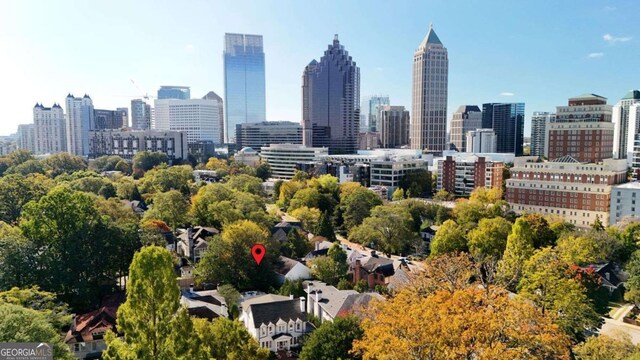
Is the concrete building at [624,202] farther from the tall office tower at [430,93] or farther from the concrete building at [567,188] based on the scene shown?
the tall office tower at [430,93]

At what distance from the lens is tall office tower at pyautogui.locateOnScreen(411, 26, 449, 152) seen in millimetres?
108062

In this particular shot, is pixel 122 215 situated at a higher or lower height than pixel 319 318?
higher

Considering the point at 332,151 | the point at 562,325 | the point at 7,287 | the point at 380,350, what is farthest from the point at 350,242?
the point at 332,151

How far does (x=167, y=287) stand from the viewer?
13.7 meters

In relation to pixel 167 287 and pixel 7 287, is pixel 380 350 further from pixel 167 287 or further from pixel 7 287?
pixel 7 287

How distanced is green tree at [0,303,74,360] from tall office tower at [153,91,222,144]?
5319 inches

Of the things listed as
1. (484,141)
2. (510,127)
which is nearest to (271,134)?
(484,141)

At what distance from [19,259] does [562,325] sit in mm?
26637

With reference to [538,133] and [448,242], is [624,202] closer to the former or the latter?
[448,242]

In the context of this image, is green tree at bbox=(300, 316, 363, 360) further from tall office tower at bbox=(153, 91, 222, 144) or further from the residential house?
tall office tower at bbox=(153, 91, 222, 144)

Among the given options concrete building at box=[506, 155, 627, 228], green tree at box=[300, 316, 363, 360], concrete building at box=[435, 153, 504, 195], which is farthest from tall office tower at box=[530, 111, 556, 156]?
green tree at box=[300, 316, 363, 360]

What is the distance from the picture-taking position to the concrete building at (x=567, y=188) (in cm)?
4828

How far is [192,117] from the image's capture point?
149m

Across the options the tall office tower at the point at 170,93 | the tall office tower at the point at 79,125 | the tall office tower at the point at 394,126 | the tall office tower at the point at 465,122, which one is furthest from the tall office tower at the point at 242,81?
the tall office tower at the point at 465,122
